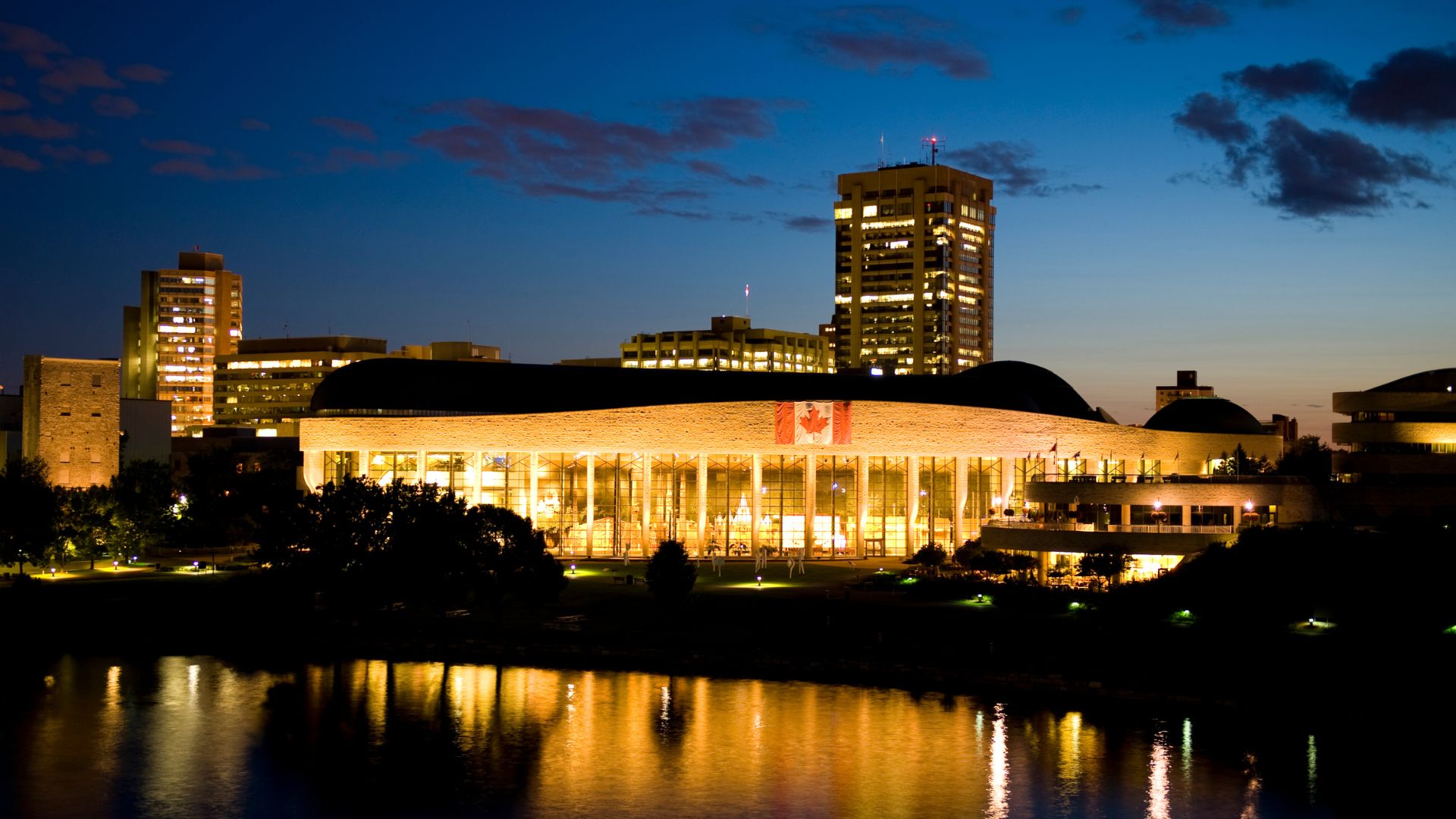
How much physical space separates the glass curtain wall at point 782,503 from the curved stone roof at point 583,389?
621 cm

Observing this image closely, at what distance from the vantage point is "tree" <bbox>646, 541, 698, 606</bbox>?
94688 mm

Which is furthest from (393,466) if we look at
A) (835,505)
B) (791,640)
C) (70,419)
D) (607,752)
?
(607,752)

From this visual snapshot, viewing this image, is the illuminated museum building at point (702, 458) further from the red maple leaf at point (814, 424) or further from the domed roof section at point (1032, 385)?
the domed roof section at point (1032, 385)

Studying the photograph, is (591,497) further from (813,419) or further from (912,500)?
(912,500)

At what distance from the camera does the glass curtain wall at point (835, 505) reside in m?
137

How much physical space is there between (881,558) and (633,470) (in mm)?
23607

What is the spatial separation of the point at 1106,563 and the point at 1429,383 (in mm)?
57017

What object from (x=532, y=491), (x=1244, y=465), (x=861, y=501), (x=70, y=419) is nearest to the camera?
(x=532, y=491)

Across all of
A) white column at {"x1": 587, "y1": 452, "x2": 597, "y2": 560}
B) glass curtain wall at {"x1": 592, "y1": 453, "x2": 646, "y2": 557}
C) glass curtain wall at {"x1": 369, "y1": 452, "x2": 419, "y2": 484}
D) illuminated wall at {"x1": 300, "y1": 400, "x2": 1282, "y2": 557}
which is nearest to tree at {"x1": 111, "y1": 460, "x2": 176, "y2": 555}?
illuminated wall at {"x1": 300, "y1": 400, "x2": 1282, "y2": 557}

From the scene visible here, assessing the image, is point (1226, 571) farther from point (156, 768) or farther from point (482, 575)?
point (156, 768)

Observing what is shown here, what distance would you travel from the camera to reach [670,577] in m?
94.6

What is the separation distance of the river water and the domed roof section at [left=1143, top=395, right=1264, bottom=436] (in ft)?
341

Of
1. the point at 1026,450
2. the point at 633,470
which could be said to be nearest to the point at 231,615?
the point at 633,470

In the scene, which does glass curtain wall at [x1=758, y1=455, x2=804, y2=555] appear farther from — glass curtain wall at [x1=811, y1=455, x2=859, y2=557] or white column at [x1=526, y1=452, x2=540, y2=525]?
white column at [x1=526, y1=452, x2=540, y2=525]
